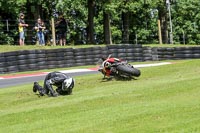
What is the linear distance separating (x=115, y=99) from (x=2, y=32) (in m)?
31.0

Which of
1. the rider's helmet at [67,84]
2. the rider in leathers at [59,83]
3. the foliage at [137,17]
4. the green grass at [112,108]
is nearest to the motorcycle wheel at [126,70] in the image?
the green grass at [112,108]

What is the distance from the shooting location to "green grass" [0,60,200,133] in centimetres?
888

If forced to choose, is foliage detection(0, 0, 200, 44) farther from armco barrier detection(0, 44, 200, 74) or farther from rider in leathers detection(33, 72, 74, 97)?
rider in leathers detection(33, 72, 74, 97)

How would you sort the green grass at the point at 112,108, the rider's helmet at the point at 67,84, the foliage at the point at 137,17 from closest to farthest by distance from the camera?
the green grass at the point at 112,108 < the rider's helmet at the point at 67,84 < the foliage at the point at 137,17

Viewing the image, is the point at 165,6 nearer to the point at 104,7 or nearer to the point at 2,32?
the point at 104,7

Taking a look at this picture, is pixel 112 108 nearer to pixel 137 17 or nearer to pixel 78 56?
pixel 78 56

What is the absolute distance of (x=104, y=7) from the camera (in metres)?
39.6

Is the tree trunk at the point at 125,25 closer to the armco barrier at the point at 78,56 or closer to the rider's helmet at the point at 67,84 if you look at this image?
the armco barrier at the point at 78,56

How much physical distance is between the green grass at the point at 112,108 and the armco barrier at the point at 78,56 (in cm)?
A: 810

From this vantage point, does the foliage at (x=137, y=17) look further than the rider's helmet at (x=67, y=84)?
Yes

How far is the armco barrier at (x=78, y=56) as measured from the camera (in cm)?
2394

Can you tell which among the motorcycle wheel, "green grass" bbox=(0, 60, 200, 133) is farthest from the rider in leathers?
the motorcycle wheel

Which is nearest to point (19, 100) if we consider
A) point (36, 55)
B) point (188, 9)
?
point (36, 55)

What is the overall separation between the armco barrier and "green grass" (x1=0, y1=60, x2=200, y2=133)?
319 inches
